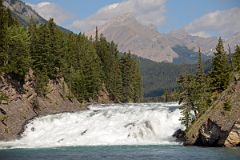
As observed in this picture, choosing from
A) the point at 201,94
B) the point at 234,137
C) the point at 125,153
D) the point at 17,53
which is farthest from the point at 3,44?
the point at 234,137

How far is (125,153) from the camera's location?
60156 millimetres

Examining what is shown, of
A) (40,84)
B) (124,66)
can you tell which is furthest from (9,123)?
(124,66)

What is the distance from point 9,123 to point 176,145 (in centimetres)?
3224

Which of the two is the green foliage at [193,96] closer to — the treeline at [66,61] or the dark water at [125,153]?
the dark water at [125,153]

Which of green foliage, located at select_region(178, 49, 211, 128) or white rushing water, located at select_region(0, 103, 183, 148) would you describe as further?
white rushing water, located at select_region(0, 103, 183, 148)

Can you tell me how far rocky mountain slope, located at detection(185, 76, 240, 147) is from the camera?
63000 mm

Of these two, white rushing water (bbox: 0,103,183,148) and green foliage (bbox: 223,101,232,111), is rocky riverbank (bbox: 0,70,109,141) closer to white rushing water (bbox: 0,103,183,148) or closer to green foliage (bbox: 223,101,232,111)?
white rushing water (bbox: 0,103,183,148)

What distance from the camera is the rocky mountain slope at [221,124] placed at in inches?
2480

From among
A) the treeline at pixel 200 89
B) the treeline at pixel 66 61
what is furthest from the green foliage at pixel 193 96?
the treeline at pixel 66 61

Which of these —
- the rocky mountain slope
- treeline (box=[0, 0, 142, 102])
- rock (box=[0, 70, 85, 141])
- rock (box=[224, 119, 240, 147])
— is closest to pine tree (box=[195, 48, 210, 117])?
the rocky mountain slope

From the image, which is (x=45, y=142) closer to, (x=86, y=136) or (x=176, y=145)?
(x=86, y=136)

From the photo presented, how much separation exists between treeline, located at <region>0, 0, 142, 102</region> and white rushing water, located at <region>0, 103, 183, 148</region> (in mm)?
15921

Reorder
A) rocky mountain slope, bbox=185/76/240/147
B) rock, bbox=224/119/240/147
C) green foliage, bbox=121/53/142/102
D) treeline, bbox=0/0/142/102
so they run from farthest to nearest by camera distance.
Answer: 1. green foliage, bbox=121/53/142/102
2. treeline, bbox=0/0/142/102
3. rocky mountain slope, bbox=185/76/240/147
4. rock, bbox=224/119/240/147

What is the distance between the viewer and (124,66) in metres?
171
